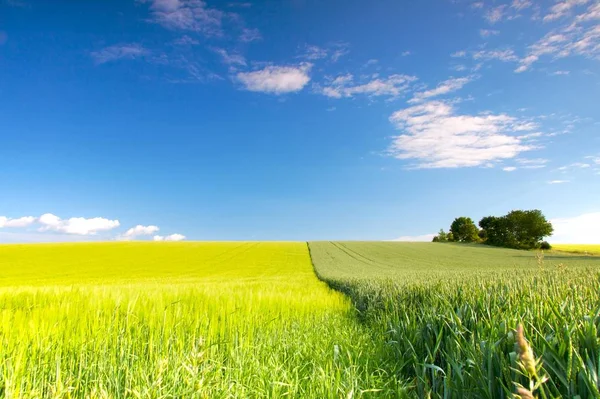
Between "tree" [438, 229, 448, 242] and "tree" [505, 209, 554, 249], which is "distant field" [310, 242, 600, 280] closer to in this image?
"tree" [505, 209, 554, 249]

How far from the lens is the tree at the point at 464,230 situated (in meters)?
99.4

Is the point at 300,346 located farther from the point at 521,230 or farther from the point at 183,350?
the point at 521,230

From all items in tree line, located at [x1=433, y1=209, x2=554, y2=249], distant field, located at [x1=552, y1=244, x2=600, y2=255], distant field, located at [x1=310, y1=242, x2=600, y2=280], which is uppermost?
tree line, located at [x1=433, y1=209, x2=554, y2=249]

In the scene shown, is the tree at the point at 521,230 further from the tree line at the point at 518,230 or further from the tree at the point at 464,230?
the tree at the point at 464,230

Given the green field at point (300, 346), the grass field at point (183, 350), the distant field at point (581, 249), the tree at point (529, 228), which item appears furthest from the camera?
the tree at point (529, 228)

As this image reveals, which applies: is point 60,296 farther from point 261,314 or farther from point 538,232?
point 538,232

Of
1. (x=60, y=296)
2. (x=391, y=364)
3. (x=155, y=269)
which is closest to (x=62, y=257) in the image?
(x=155, y=269)

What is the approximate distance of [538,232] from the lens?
272 feet

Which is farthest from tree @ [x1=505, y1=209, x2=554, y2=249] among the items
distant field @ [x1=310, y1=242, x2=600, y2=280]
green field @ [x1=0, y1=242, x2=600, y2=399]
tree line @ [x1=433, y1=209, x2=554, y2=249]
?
green field @ [x1=0, y1=242, x2=600, y2=399]

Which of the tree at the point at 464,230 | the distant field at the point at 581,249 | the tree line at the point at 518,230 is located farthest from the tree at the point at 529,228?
the tree at the point at 464,230

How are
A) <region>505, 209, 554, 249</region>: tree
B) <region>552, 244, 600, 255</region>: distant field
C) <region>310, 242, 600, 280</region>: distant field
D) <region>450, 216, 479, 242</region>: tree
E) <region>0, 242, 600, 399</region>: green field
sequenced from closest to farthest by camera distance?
<region>0, 242, 600, 399</region>: green field
<region>310, 242, 600, 280</region>: distant field
<region>552, 244, 600, 255</region>: distant field
<region>505, 209, 554, 249</region>: tree
<region>450, 216, 479, 242</region>: tree

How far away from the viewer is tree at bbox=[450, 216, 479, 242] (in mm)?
99438

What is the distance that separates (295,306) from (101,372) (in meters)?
4.79

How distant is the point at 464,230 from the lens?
10075cm
